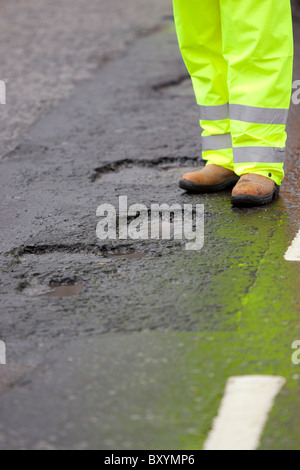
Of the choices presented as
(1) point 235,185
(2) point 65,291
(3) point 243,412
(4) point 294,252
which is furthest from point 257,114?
(3) point 243,412

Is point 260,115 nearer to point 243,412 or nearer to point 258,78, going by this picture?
point 258,78

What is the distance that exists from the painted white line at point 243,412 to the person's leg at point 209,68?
5.93ft

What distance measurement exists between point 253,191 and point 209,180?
0.38m

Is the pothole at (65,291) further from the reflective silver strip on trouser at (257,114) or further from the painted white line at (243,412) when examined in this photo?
the reflective silver strip on trouser at (257,114)

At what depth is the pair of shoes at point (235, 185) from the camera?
335 centimetres

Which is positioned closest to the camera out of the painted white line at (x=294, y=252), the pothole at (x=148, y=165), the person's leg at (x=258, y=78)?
the painted white line at (x=294, y=252)

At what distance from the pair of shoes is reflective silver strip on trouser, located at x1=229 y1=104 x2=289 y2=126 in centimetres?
26

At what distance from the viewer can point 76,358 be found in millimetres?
2178

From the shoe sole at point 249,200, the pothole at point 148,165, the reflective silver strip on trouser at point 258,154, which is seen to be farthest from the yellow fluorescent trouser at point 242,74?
the pothole at point 148,165

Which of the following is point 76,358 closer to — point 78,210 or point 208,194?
point 78,210

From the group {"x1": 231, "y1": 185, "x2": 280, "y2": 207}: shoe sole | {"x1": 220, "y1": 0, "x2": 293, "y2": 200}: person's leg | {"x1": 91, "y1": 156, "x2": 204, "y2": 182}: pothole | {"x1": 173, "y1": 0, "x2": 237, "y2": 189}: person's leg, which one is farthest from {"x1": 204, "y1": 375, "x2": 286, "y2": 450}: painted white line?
{"x1": 91, "y1": 156, "x2": 204, "y2": 182}: pothole

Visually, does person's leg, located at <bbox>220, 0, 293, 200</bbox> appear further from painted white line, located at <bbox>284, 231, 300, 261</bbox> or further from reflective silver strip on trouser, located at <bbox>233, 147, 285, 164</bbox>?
painted white line, located at <bbox>284, 231, 300, 261</bbox>

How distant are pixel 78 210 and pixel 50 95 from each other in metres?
2.86

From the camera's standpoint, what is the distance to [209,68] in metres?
3.69
